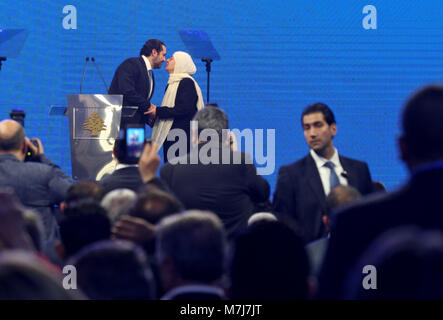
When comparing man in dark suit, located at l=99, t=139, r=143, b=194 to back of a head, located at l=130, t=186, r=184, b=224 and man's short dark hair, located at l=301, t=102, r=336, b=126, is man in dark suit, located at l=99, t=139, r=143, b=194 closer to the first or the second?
man's short dark hair, located at l=301, t=102, r=336, b=126

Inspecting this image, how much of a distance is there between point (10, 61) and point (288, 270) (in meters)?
6.67

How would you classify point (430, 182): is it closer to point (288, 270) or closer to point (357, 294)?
point (357, 294)

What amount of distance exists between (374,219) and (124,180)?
1976 mm

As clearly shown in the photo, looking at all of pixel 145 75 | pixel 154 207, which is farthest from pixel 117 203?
pixel 145 75

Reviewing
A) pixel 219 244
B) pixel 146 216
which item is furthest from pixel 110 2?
pixel 219 244

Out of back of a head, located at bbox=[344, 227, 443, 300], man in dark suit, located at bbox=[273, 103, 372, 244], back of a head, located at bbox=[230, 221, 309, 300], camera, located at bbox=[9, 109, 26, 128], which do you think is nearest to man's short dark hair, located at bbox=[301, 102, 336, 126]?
man in dark suit, located at bbox=[273, 103, 372, 244]

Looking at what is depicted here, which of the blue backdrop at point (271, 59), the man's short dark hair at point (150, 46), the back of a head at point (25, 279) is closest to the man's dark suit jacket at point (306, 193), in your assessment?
the back of a head at point (25, 279)

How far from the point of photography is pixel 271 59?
786cm

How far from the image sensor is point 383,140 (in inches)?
310

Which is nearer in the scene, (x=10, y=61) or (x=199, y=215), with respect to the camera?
(x=199, y=215)

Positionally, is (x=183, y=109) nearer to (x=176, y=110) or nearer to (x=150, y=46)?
(x=176, y=110)

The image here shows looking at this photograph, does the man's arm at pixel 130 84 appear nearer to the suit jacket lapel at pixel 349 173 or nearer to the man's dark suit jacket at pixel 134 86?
the man's dark suit jacket at pixel 134 86

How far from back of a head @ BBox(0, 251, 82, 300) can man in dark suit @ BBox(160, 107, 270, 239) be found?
2.28 metres

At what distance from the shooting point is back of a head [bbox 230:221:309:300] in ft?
5.41
